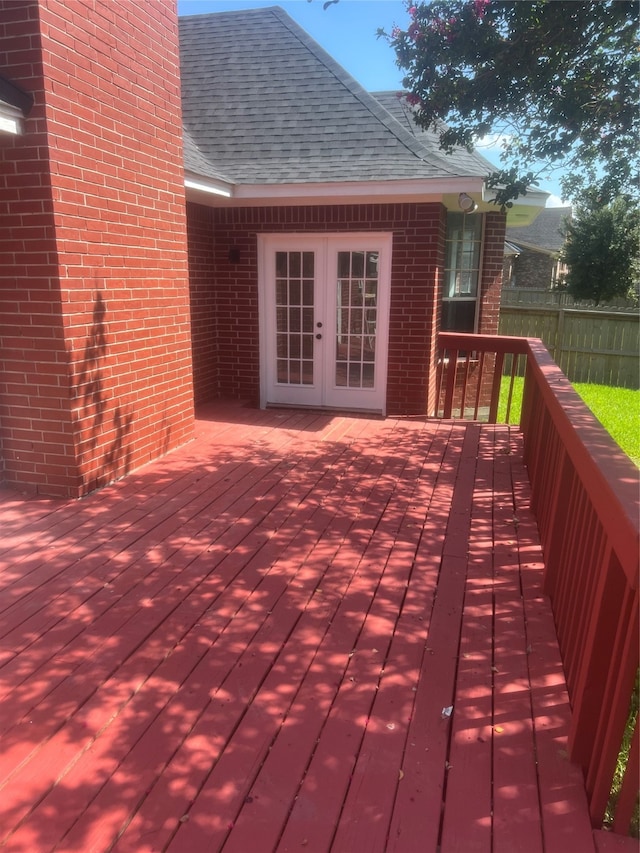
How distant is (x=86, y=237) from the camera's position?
411 centimetres

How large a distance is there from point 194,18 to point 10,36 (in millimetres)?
6182

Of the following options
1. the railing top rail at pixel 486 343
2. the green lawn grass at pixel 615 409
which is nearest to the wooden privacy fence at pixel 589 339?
the green lawn grass at pixel 615 409

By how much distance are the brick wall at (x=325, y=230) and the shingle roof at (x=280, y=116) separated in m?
0.53

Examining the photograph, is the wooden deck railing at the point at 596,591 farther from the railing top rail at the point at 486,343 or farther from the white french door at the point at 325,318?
the white french door at the point at 325,318

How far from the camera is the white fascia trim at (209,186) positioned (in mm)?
5789

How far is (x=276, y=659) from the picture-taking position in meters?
2.57

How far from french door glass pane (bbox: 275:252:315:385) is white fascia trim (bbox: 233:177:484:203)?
89 centimetres

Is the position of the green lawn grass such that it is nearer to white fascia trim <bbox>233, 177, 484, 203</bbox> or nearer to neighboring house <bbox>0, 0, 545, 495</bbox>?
neighboring house <bbox>0, 0, 545, 495</bbox>

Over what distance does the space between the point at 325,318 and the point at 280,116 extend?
2572 millimetres

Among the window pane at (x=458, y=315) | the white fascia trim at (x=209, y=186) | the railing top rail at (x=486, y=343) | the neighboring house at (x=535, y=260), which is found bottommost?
the railing top rail at (x=486, y=343)

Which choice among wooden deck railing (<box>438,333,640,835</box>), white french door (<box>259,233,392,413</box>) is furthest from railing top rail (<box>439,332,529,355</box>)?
wooden deck railing (<box>438,333,640,835</box>)

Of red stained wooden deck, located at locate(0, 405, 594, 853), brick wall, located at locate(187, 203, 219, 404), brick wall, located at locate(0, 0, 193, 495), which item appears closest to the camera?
red stained wooden deck, located at locate(0, 405, 594, 853)

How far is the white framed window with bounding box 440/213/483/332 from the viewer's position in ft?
25.8

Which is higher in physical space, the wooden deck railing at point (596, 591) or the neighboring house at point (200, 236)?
the neighboring house at point (200, 236)
